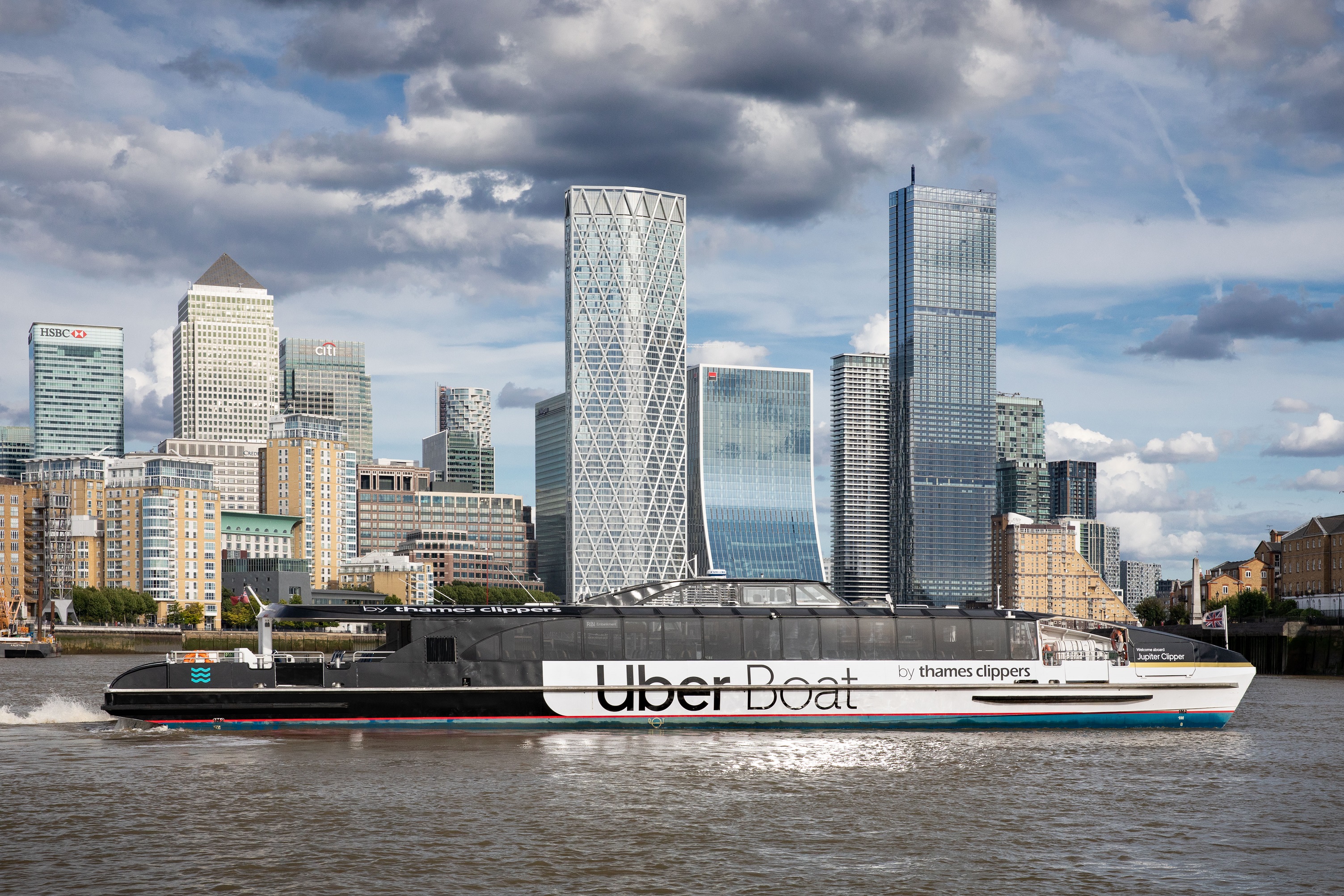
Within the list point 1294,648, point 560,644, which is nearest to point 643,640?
point 560,644

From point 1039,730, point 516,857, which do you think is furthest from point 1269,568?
point 516,857

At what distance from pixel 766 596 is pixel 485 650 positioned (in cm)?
962

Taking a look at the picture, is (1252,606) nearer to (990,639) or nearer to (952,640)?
(990,639)

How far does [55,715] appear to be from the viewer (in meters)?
47.9

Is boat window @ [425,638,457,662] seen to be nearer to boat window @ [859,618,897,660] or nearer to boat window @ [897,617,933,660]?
boat window @ [859,618,897,660]

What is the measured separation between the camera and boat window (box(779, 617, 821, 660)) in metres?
44.8

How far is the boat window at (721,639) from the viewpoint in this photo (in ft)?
146

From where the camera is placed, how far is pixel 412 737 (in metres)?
42.5

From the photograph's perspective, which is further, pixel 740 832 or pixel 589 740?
pixel 589 740

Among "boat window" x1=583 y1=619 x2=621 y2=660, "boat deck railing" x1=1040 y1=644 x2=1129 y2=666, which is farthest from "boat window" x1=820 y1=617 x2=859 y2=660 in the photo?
"boat window" x1=583 y1=619 x2=621 y2=660

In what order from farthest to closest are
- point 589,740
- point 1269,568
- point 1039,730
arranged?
point 1269,568 < point 1039,730 < point 589,740

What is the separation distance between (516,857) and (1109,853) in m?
11.2

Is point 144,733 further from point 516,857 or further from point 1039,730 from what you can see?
point 1039,730

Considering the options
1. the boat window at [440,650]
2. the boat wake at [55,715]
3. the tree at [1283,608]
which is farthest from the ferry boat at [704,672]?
the tree at [1283,608]
